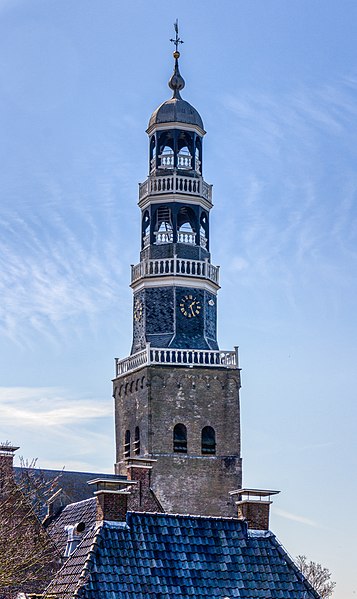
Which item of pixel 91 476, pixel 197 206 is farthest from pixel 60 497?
pixel 197 206

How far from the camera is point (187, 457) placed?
2052 inches

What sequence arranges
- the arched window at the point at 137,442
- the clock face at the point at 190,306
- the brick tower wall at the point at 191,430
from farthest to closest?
the clock face at the point at 190,306 < the arched window at the point at 137,442 < the brick tower wall at the point at 191,430

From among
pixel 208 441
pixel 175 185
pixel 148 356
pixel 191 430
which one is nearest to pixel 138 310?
pixel 148 356

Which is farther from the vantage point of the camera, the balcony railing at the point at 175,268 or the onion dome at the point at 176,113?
the onion dome at the point at 176,113

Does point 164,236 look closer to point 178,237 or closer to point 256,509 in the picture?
point 178,237

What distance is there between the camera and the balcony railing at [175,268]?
5475 centimetres

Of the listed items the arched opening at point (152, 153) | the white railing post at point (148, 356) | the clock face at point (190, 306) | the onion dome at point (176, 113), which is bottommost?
the white railing post at point (148, 356)

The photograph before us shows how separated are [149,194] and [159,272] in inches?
148

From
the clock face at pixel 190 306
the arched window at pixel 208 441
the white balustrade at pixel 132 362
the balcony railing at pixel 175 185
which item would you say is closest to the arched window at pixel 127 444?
the white balustrade at pixel 132 362

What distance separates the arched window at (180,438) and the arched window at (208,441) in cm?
80

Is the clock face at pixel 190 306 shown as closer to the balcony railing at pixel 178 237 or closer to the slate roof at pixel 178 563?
the balcony railing at pixel 178 237

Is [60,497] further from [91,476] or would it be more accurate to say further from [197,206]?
[197,206]

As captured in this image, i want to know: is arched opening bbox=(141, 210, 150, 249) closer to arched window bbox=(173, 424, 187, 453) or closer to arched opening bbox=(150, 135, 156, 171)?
arched opening bbox=(150, 135, 156, 171)

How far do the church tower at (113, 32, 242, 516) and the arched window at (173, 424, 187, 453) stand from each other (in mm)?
41
